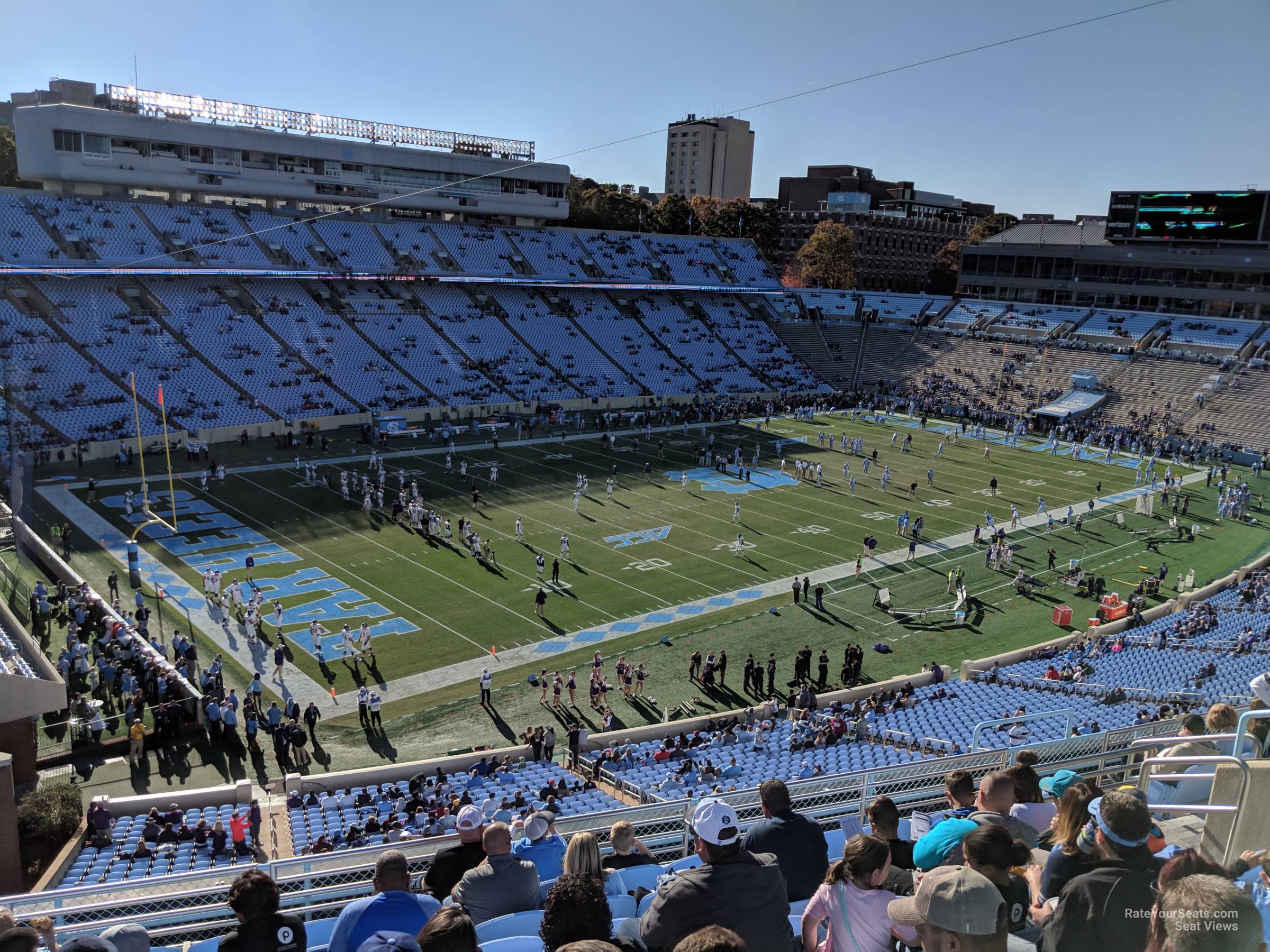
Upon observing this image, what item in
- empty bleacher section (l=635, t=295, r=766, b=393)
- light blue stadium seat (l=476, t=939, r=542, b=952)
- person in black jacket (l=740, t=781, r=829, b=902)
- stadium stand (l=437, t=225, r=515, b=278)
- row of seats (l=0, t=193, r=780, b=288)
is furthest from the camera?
empty bleacher section (l=635, t=295, r=766, b=393)

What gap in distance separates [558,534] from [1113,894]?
2645 centimetres

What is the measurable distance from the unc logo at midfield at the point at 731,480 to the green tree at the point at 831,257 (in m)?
48.8

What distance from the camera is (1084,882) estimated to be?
424cm

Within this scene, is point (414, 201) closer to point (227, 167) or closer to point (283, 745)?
point (227, 167)

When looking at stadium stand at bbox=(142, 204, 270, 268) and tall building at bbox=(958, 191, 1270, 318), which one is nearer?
stadium stand at bbox=(142, 204, 270, 268)

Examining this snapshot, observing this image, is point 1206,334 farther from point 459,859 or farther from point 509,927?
point 509,927

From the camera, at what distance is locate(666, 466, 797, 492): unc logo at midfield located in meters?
37.1

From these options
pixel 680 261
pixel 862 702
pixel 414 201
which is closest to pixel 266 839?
pixel 862 702

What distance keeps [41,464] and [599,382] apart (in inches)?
1056

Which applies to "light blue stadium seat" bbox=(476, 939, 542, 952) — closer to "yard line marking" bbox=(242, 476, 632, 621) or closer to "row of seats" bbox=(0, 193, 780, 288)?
"yard line marking" bbox=(242, 476, 632, 621)

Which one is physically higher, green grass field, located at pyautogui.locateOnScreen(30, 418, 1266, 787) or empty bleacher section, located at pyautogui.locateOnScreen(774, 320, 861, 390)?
empty bleacher section, located at pyautogui.locateOnScreen(774, 320, 861, 390)

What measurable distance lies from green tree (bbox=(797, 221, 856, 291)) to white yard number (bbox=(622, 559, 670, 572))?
61137 mm

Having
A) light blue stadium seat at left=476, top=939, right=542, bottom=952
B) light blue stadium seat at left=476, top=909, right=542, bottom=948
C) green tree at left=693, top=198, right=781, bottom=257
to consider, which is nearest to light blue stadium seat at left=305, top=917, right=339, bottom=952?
light blue stadium seat at left=476, top=909, right=542, bottom=948

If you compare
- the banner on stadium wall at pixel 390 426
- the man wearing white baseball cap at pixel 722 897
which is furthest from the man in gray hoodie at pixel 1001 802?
the banner on stadium wall at pixel 390 426
